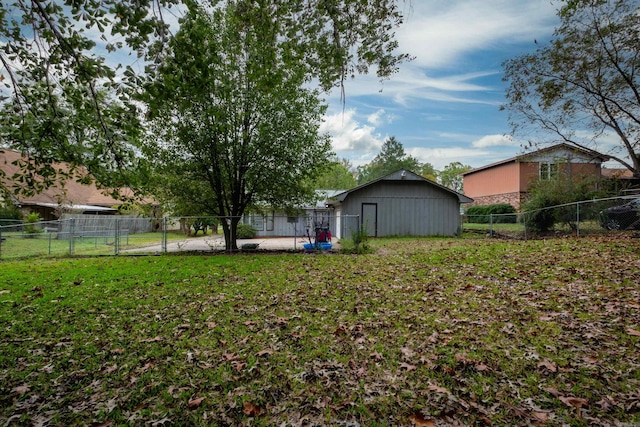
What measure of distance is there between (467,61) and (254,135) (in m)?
7.60

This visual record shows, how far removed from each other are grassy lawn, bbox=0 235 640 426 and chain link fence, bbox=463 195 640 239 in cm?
528

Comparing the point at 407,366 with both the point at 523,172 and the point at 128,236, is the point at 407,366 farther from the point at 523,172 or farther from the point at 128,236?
the point at 523,172

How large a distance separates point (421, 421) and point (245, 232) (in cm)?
2010

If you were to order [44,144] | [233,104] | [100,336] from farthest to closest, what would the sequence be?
[233,104]
[44,144]
[100,336]

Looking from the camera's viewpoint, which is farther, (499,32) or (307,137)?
(307,137)

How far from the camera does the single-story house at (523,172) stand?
51.3 ft

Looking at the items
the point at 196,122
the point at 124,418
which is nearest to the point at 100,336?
the point at 124,418

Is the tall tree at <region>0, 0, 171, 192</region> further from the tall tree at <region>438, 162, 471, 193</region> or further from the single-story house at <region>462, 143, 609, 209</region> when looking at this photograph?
the tall tree at <region>438, 162, 471, 193</region>

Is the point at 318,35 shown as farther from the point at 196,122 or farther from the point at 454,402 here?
the point at 196,122

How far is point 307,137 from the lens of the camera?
12664 mm

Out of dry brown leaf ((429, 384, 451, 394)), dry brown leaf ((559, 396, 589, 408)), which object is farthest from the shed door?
Result: dry brown leaf ((559, 396, 589, 408))

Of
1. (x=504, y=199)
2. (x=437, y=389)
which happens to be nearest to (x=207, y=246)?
(x=437, y=389)

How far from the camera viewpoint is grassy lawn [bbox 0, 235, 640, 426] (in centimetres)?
274

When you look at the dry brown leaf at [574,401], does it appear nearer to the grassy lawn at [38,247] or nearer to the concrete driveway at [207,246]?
the concrete driveway at [207,246]
